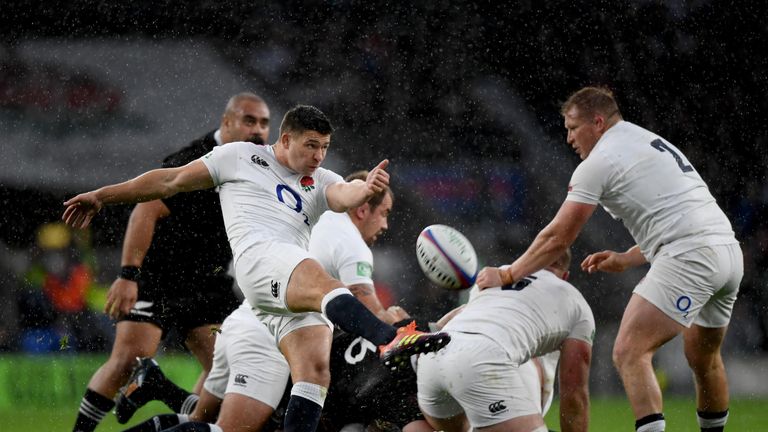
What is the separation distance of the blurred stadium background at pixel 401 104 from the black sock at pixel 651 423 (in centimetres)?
625

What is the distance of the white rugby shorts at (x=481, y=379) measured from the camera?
404 centimetres

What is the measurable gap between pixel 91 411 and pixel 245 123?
191 cm

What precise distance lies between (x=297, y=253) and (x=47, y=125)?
8988mm

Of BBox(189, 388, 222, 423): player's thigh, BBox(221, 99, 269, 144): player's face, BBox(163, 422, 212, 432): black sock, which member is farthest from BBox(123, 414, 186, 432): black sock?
BBox(221, 99, 269, 144): player's face

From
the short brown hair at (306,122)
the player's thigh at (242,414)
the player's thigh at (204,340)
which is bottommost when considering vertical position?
the player's thigh at (242,414)

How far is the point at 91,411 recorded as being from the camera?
5.57 metres

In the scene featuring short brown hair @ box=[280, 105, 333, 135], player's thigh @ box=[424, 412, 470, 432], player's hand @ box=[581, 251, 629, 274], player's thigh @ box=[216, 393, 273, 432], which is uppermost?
short brown hair @ box=[280, 105, 333, 135]

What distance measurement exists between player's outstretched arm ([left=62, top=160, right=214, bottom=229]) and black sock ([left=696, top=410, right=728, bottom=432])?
2720 mm

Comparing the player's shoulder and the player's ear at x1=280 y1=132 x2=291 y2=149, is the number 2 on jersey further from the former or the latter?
the player's shoulder

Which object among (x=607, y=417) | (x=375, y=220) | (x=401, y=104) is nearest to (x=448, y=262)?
(x=375, y=220)

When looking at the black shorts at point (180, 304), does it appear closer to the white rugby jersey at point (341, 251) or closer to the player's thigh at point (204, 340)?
the player's thigh at point (204, 340)

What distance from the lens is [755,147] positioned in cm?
1185

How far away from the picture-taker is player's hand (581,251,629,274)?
5.19m

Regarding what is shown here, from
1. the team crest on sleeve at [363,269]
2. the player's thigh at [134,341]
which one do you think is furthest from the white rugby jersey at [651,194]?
the player's thigh at [134,341]
